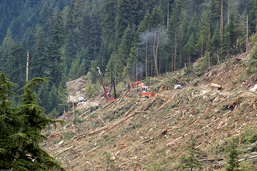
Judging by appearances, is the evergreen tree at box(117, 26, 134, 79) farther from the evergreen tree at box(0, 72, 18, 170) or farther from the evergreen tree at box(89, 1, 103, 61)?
the evergreen tree at box(0, 72, 18, 170)

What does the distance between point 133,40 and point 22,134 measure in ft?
173

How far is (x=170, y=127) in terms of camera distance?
2973 cm

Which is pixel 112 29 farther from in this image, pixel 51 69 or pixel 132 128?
pixel 132 128

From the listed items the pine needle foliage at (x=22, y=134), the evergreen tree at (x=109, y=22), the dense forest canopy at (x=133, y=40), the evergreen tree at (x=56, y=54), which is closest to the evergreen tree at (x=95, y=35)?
the dense forest canopy at (x=133, y=40)

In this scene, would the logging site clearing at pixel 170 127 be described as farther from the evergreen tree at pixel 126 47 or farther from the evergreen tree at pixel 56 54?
the evergreen tree at pixel 56 54

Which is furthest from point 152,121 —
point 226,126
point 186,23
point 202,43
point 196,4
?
point 196,4

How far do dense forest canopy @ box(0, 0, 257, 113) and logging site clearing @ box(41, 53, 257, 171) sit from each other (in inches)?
361

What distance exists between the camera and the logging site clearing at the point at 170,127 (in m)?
23.1

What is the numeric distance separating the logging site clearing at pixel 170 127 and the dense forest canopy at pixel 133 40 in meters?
9.17

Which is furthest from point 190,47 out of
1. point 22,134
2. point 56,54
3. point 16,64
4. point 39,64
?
point 22,134

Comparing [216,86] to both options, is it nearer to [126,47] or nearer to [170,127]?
[170,127]

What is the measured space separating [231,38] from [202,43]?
6.75 meters

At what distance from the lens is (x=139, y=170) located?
23953 mm

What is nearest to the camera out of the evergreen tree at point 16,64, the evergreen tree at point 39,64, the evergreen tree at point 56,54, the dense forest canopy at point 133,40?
the dense forest canopy at point 133,40
